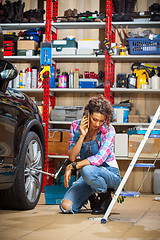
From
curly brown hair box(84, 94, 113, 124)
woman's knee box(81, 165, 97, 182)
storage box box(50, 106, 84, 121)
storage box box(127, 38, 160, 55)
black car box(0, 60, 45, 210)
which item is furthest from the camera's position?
storage box box(50, 106, 84, 121)

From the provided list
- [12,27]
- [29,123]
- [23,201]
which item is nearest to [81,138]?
[29,123]

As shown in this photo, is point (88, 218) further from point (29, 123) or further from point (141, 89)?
point (141, 89)

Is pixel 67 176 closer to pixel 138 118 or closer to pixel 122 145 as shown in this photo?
pixel 122 145

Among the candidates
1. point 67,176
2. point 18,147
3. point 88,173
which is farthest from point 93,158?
point 18,147

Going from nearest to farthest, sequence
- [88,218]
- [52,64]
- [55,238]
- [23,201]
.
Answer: [55,238] < [88,218] < [23,201] < [52,64]

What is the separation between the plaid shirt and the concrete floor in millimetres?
488

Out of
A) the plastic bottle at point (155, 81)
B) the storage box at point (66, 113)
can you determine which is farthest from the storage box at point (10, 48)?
the plastic bottle at point (155, 81)

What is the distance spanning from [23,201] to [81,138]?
778mm

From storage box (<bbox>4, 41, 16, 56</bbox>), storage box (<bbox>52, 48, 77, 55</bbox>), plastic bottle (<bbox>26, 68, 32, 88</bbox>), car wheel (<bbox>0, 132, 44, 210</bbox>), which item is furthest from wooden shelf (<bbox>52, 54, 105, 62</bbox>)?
car wheel (<bbox>0, 132, 44, 210</bbox>)

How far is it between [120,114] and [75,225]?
3417mm

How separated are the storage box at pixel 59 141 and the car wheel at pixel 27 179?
2.10 meters

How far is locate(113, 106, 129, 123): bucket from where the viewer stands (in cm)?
639

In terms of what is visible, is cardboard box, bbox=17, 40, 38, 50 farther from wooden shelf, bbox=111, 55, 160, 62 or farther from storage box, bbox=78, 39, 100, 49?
wooden shelf, bbox=111, 55, 160, 62

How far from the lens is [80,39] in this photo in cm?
705
